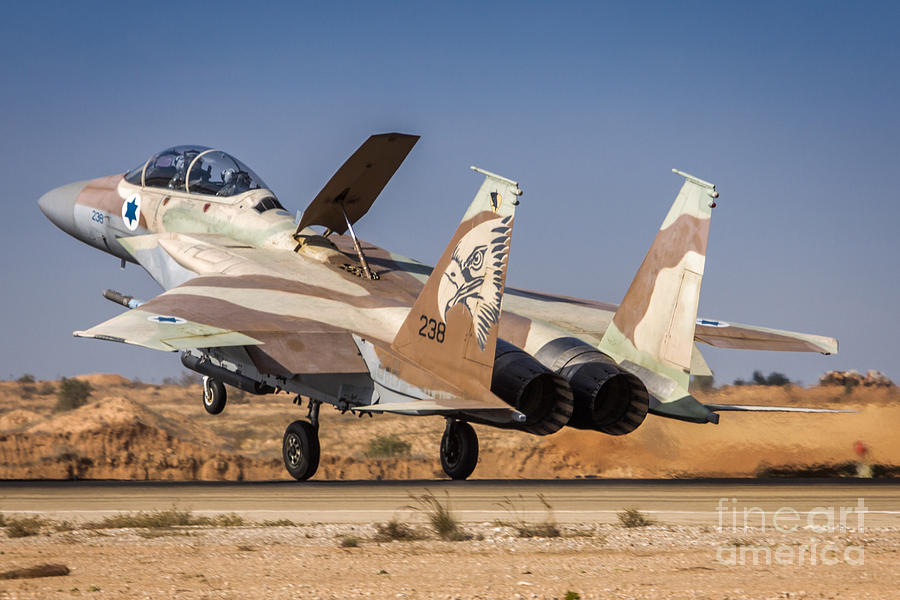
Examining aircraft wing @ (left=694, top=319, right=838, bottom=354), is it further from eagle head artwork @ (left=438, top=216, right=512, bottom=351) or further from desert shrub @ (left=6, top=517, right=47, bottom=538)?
desert shrub @ (left=6, top=517, right=47, bottom=538)

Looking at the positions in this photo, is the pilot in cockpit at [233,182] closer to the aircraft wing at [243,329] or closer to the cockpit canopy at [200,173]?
the cockpit canopy at [200,173]

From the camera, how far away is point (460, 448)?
1808 cm

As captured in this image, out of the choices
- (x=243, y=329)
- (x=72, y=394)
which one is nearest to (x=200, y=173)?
(x=243, y=329)

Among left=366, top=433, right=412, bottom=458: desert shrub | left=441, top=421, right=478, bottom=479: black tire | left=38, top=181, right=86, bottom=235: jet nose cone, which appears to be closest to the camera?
left=441, top=421, right=478, bottom=479: black tire

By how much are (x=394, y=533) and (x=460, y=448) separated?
6472 mm

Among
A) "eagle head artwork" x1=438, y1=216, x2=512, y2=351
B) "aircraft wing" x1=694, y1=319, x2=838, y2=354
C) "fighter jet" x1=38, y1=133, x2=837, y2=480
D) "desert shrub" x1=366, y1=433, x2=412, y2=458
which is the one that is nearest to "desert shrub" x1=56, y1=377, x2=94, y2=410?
"desert shrub" x1=366, y1=433, x2=412, y2=458

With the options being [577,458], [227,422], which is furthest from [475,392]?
[227,422]

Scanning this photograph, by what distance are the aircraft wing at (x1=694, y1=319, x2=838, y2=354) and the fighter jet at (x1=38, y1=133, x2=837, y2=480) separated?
0.12ft

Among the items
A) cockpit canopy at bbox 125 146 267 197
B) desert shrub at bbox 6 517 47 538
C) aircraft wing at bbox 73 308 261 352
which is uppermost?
cockpit canopy at bbox 125 146 267 197

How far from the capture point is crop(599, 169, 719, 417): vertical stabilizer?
50.9 ft

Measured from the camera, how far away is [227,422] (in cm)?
3212

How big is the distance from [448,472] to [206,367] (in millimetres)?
4350

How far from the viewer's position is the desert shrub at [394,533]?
37.9 feet

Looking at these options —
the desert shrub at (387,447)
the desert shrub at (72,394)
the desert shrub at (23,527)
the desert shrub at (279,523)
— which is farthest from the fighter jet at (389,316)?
the desert shrub at (72,394)
